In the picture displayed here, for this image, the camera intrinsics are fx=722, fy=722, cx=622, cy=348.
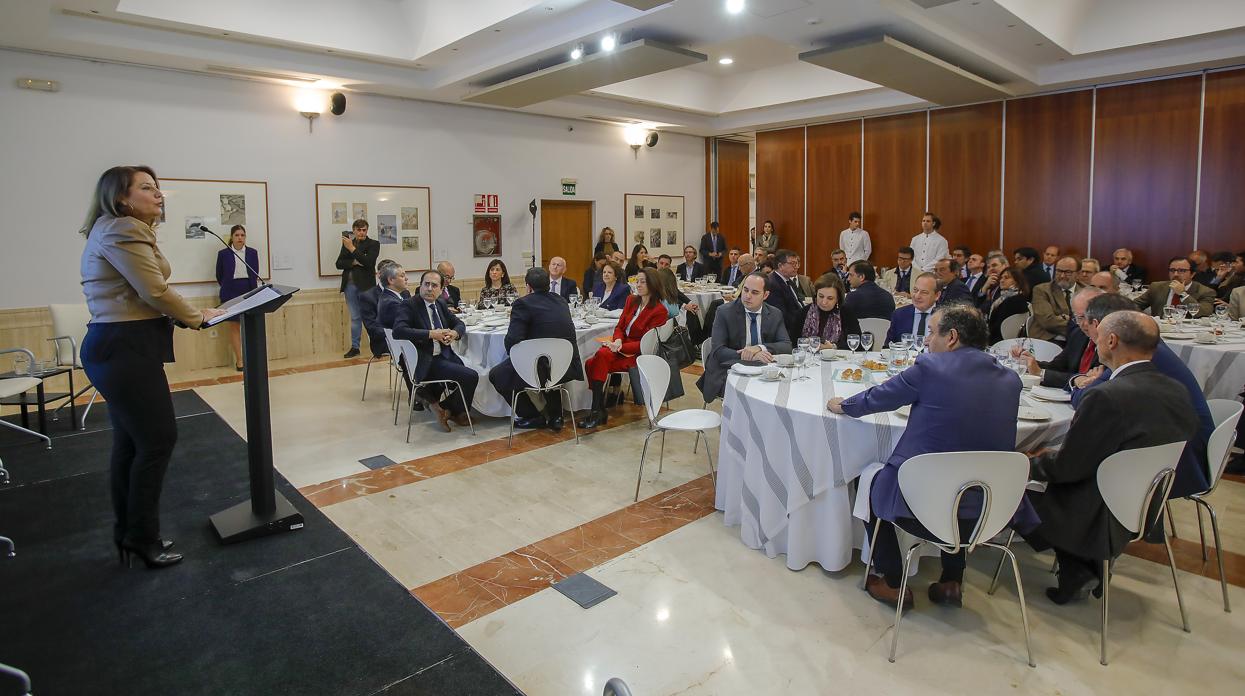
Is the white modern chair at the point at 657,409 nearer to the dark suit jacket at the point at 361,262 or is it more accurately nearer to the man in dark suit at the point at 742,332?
the man in dark suit at the point at 742,332

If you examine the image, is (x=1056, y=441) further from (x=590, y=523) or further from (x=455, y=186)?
(x=455, y=186)

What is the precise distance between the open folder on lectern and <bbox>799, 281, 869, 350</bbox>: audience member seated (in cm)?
371

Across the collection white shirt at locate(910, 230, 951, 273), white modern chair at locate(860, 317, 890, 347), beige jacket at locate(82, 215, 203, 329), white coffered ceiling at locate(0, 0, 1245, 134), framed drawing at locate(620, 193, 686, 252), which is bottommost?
white modern chair at locate(860, 317, 890, 347)

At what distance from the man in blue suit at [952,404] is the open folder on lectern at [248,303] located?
8.71 feet

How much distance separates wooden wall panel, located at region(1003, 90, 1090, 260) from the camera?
986cm

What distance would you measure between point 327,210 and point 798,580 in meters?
8.08

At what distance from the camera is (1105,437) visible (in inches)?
108

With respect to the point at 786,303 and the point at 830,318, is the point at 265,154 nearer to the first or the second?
the point at 786,303

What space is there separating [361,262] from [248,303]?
6.33 meters

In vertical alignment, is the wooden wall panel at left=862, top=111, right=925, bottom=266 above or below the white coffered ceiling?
below

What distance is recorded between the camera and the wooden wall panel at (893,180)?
11.5 metres

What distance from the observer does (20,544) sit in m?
3.49

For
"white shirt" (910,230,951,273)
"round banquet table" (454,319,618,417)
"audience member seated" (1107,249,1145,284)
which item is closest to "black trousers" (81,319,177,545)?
"round banquet table" (454,319,618,417)

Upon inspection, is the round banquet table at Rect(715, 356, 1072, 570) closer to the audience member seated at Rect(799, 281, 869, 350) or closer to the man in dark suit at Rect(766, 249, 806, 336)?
the audience member seated at Rect(799, 281, 869, 350)
